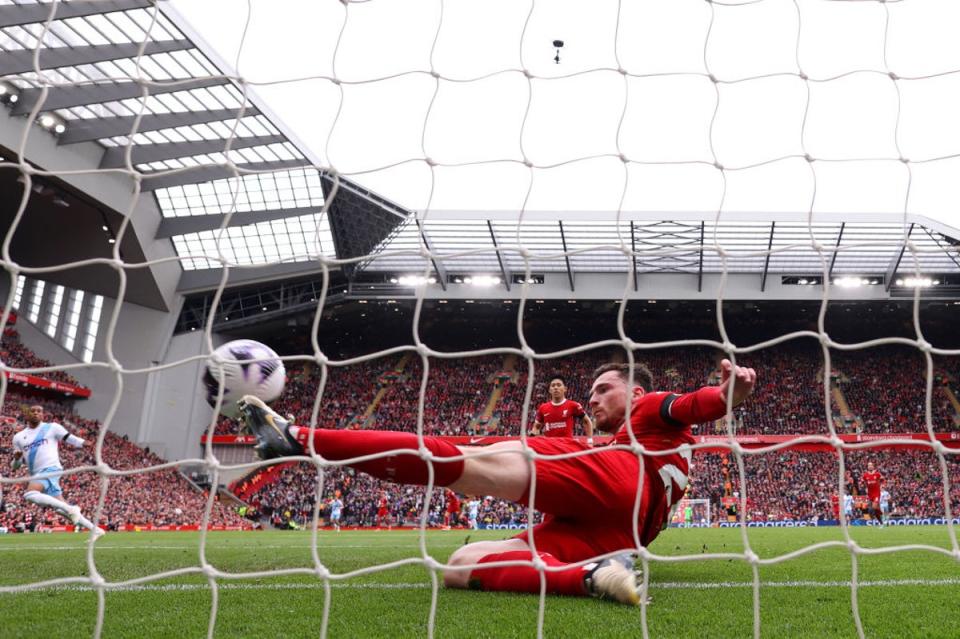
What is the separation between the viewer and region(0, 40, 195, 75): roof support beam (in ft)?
61.2

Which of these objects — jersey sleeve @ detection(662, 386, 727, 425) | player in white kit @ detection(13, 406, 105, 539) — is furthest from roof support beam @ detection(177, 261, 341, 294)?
jersey sleeve @ detection(662, 386, 727, 425)

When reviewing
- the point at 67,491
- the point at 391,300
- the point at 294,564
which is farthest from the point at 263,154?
the point at 294,564

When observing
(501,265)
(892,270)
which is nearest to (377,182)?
(501,265)

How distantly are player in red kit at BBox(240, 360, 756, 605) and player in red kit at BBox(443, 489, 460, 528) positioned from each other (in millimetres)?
20460

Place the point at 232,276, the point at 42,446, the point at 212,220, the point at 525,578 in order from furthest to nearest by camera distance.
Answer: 1. the point at 232,276
2. the point at 212,220
3. the point at 42,446
4. the point at 525,578

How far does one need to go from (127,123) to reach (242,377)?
21.6m

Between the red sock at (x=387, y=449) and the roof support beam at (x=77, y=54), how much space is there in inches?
728

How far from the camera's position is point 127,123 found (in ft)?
74.9

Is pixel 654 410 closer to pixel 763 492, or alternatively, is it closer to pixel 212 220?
pixel 763 492

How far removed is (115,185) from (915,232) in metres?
27.8

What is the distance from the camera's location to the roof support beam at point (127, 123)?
72.6 feet

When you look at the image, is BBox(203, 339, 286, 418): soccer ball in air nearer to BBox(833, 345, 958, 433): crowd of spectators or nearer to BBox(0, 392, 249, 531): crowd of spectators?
BBox(0, 392, 249, 531): crowd of spectators

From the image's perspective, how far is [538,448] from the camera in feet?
12.8

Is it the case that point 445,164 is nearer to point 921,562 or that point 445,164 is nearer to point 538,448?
point 538,448
